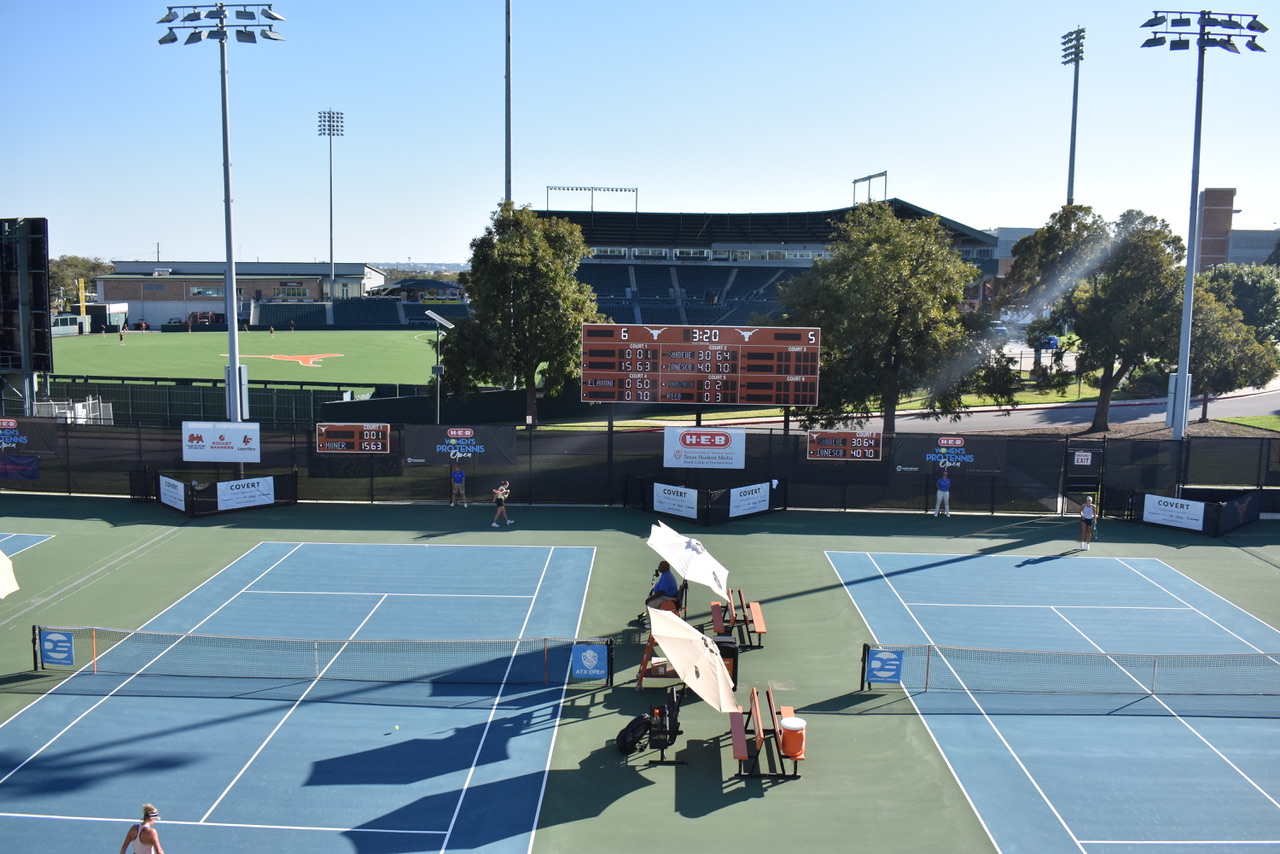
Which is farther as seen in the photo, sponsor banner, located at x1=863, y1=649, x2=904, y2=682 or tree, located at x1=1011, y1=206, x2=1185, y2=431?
tree, located at x1=1011, y1=206, x2=1185, y2=431

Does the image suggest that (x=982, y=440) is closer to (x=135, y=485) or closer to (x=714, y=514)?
(x=714, y=514)

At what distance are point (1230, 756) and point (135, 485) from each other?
29.2 m

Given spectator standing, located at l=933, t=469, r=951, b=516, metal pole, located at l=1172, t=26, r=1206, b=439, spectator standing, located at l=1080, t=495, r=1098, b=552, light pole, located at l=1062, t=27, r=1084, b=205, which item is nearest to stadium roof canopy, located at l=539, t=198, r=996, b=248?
light pole, located at l=1062, t=27, r=1084, b=205

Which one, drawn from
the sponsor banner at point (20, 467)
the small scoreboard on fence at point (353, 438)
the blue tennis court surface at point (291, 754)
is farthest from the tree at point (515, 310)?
the blue tennis court surface at point (291, 754)

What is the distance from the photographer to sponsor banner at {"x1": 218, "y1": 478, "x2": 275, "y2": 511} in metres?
28.7

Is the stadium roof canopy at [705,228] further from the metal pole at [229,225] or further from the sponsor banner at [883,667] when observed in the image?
the sponsor banner at [883,667]

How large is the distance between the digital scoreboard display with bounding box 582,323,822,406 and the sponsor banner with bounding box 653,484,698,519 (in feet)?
8.87

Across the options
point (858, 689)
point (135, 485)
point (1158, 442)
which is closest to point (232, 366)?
point (135, 485)

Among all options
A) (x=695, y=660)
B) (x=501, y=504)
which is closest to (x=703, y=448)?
(x=501, y=504)

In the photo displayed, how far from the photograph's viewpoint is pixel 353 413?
43.6 m

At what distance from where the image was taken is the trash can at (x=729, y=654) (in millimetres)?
17094

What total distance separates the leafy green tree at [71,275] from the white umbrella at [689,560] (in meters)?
99.4

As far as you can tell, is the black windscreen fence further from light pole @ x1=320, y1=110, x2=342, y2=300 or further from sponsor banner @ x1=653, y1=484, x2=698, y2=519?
light pole @ x1=320, y1=110, x2=342, y2=300

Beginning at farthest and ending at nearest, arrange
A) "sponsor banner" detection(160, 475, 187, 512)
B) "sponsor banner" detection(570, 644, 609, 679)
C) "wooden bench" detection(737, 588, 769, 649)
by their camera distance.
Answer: "sponsor banner" detection(160, 475, 187, 512) → "wooden bench" detection(737, 588, 769, 649) → "sponsor banner" detection(570, 644, 609, 679)
